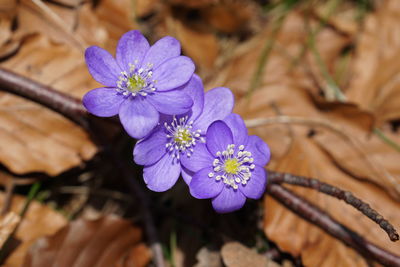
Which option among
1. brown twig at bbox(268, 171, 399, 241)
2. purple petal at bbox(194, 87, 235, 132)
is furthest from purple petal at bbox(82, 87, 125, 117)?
brown twig at bbox(268, 171, 399, 241)

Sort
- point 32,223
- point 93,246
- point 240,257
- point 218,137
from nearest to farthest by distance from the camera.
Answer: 1. point 218,137
2. point 240,257
3. point 93,246
4. point 32,223

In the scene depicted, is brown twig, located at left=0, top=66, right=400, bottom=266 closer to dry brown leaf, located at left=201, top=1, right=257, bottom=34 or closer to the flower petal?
the flower petal

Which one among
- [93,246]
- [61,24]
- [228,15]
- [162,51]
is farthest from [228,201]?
[228,15]

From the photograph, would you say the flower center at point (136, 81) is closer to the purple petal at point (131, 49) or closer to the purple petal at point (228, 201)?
the purple petal at point (131, 49)

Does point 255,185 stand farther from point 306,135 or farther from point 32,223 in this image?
point 32,223

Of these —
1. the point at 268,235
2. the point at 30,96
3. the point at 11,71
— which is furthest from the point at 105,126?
the point at 268,235

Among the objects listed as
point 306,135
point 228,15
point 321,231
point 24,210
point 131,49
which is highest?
point 131,49
